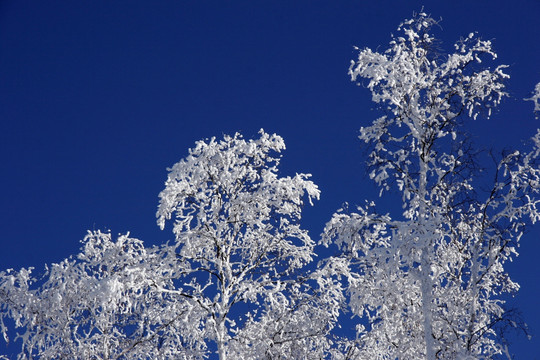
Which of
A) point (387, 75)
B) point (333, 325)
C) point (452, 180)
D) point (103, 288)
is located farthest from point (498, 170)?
point (103, 288)

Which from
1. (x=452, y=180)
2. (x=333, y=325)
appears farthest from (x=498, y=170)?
(x=333, y=325)

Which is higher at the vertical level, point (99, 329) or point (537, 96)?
point (537, 96)

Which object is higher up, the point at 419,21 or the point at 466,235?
the point at 419,21

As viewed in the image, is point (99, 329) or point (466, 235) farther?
point (99, 329)

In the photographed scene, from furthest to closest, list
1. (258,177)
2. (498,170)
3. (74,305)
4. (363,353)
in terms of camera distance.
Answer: (363,353)
(74,305)
(258,177)
(498,170)

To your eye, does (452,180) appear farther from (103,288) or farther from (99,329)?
(99,329)

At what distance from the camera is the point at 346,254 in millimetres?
12695

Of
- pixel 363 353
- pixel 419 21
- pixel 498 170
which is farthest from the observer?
pixel 363 353

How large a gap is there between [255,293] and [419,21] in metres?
8.13

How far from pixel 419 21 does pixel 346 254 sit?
6.09 m

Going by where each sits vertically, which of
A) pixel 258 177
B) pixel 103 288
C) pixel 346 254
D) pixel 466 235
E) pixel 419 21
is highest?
pixel 419 21

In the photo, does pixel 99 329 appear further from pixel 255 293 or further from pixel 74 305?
pixel 255 293

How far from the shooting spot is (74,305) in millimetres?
17562

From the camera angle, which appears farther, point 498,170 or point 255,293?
point 255,293
